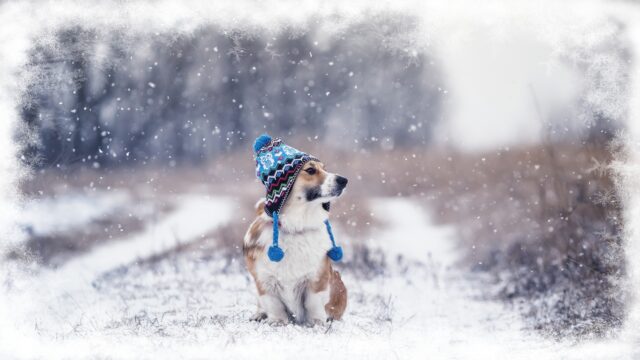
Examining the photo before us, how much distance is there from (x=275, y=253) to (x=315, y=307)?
0.86ft

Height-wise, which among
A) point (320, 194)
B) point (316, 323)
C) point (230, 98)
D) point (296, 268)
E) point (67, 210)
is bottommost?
point (316, 323)

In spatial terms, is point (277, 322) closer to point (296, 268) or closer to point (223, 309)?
point (296, 268)

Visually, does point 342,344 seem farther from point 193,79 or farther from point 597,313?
point 193,79

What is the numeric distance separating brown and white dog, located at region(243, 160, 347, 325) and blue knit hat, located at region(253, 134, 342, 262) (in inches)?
0.9

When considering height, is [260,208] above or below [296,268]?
above

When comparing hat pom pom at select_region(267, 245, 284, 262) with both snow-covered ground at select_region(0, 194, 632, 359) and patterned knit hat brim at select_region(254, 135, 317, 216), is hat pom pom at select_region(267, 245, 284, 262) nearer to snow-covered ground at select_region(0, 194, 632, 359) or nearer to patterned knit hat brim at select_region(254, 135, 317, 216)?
patterned knit hat brim at select_region(254, 135, 317, 216)

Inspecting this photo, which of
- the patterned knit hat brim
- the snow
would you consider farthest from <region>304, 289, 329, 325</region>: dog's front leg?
the snow

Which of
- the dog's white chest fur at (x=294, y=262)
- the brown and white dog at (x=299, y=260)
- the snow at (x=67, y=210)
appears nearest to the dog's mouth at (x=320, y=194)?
the brown and white dog at (x=299, y=260)

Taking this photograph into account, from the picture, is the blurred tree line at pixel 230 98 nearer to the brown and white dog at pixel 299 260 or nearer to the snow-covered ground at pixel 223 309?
the snow-covered ground at pixel 223 309

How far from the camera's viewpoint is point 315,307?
6.41 feet

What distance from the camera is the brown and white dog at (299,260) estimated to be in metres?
1.92

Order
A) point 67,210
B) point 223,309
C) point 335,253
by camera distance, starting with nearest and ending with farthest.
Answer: point 335,253 < point 223,309 < point 67,210

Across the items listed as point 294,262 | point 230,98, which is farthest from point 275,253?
point 230,98

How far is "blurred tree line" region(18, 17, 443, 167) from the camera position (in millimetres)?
2402
